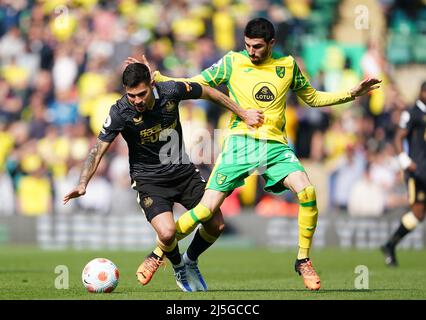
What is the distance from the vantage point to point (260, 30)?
408 inches

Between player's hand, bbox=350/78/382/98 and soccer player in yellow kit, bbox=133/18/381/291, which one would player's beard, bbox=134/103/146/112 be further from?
player's hand, bbox=350/78/382/98

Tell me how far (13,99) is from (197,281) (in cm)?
1207

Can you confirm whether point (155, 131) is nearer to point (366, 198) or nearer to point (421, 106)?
point (421, 106)

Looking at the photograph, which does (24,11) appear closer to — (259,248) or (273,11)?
(273,11)

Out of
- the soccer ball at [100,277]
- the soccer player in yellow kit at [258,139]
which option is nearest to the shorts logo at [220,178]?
the soccer player in yellow kit at [258,139]

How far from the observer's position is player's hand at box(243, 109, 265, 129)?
34.3ft

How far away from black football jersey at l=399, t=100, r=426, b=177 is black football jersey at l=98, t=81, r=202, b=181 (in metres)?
5.66

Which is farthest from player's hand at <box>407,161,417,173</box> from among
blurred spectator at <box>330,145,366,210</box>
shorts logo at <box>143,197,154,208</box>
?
shorts logo at <box>143,197,154,208</box>

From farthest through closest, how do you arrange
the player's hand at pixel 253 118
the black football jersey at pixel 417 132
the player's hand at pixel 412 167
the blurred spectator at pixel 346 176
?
the blurred spectator at pixel 346 176 → the black football jersey at pixel 417 132 → the player's hand at pixel 412 167 → the player's hand at pixel 253 118

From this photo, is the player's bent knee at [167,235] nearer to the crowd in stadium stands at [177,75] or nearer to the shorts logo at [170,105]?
the shorts logo at [170,105]

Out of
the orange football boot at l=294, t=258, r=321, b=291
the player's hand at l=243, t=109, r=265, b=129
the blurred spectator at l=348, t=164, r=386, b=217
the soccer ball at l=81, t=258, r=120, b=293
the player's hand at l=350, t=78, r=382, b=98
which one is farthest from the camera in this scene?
the blurred spectator at l=348, t=164, r=386, b=217

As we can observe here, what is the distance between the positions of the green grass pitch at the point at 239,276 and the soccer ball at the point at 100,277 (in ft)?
0.34

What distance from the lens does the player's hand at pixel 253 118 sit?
10.5m
